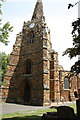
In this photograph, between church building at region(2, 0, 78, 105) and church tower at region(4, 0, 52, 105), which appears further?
church building at region(2, 0, 78, 105)

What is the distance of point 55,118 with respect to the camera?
6.61 metres

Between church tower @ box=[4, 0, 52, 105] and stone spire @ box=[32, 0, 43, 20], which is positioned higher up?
stone spire @ box=[32, 0, 43, 20]

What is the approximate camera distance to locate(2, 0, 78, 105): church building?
17.5 m

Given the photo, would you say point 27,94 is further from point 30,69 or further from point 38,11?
point 38,11

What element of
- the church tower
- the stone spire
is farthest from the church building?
the stone spire

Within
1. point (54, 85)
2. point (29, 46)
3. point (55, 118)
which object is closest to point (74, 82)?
point (54, 85)

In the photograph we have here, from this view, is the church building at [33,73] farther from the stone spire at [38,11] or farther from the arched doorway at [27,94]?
the stone spire at [38,11]

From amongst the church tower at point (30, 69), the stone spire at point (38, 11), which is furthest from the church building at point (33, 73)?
the stone spire at point (38, 11)

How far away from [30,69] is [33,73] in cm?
141

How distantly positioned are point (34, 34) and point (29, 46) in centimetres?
292

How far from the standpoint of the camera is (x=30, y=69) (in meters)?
20.4

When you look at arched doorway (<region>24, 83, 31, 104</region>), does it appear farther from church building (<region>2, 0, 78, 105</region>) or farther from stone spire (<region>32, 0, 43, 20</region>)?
stone spire (<region>32, 0, 43, 20</region>)

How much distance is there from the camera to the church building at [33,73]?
17531 mm

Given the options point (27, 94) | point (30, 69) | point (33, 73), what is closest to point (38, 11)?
point (30, 69)
